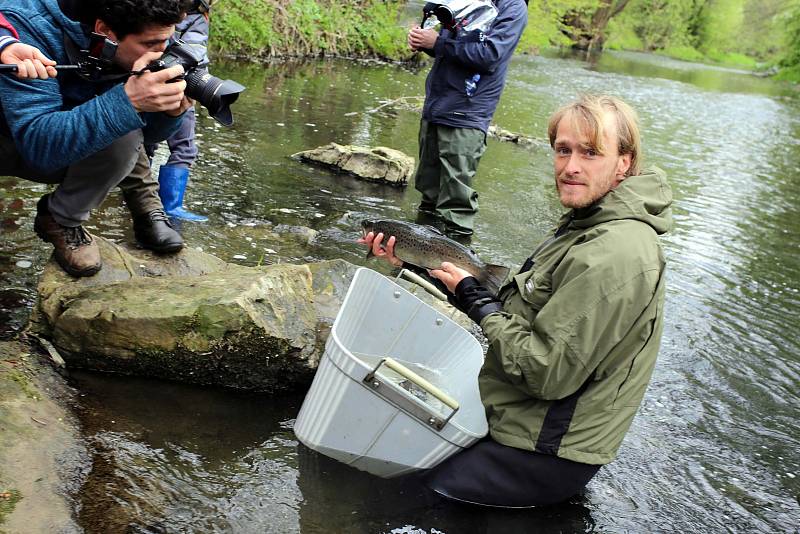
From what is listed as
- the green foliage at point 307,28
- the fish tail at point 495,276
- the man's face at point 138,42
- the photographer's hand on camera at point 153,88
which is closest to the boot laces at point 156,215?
the man's face at point 138,42

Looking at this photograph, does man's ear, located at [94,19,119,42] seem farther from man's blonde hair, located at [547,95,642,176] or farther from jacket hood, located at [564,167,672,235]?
jacket hood, located at [564,167,672,235]

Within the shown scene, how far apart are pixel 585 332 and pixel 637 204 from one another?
0.53m

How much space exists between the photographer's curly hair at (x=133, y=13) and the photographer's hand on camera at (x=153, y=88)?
14cm

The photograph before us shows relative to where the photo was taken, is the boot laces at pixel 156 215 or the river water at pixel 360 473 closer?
the river water at pixel 360 473

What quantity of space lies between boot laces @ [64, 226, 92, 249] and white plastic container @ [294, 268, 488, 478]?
1.45 m

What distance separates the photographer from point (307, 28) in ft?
59.6

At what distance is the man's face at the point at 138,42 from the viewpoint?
3.01 meters

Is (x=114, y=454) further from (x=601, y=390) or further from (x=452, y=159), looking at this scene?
(x=452, y=159)

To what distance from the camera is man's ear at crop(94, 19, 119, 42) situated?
299cm

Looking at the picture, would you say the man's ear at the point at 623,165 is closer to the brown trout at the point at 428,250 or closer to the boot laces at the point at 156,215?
the brown trout at the point at 428,250

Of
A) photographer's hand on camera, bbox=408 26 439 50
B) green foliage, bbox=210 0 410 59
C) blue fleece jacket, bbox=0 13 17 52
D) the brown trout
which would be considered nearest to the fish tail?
the brown trout

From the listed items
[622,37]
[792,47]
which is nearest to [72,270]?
[792,47]

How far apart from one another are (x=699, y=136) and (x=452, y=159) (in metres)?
12.0

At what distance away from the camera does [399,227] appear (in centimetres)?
419
